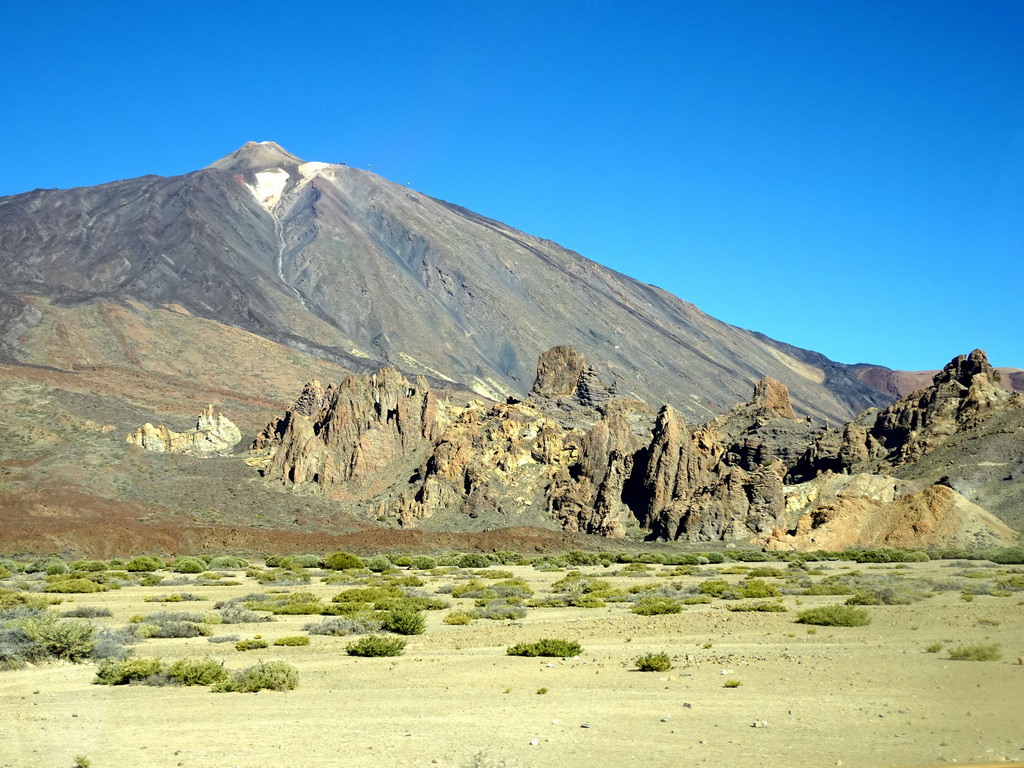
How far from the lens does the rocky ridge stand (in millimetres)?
61094

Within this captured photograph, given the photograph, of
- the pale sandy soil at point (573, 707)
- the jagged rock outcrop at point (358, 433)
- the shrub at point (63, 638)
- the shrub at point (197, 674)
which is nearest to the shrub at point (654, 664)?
the pale sandy soil at point (573, 707)

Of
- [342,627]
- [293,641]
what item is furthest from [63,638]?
[342,627]

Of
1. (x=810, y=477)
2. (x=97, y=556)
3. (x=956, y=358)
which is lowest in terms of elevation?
(x=97, y=556)

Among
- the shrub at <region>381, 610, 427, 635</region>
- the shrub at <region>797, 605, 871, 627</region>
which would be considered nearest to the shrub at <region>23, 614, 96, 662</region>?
the shrub at <region>381, 610, 427, 635</region>

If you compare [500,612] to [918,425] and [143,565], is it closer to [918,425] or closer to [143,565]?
[143,565]

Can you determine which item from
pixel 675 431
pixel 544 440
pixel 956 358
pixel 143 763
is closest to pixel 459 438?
pixel 544 440

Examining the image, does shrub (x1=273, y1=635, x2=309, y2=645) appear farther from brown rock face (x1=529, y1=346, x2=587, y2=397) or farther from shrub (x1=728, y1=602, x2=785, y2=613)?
brown rock face (x1=529, y1=346, x2=587, y2=397)

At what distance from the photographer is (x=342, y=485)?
76938 mm

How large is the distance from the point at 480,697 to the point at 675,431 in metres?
56.9

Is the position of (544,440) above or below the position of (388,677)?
above

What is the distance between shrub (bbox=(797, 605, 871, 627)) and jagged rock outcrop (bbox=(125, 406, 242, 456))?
77933 millimetres

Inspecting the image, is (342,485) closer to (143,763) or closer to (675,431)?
(675,431)

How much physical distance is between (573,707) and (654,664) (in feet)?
9.40

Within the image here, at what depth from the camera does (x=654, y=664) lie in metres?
16.5
